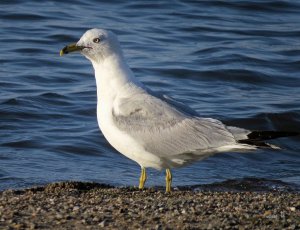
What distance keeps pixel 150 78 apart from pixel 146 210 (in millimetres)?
8090

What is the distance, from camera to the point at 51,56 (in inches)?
618

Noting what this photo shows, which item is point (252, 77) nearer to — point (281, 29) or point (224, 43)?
point (224, 43)

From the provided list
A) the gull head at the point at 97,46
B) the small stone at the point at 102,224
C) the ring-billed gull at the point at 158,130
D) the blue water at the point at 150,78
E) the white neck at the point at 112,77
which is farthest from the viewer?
the blue water at the point at 150,78

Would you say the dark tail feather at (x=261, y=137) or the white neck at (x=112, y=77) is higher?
the white neck at (x=112, y=77)

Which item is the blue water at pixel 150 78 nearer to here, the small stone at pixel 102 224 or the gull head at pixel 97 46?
the gull head at pixel 97 46

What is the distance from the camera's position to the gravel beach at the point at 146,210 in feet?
19.7

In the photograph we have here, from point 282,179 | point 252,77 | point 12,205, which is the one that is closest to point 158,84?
point 252,77

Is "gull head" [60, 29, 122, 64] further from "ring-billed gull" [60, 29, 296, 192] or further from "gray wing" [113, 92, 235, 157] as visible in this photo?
"gray wing" [113, 92, 235, 157]

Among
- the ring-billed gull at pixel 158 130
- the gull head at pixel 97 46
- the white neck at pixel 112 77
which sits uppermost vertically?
the gull head at pixel 97 46

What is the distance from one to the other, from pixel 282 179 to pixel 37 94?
462 cm

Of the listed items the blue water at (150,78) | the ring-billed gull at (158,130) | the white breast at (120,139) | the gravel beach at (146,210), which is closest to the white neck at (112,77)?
the ring-billed gull at (158,130)

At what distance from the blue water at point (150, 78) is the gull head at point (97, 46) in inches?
68.5

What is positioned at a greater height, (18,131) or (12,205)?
(12,205)

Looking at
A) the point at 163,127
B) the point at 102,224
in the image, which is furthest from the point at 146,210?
the point at 163,127
